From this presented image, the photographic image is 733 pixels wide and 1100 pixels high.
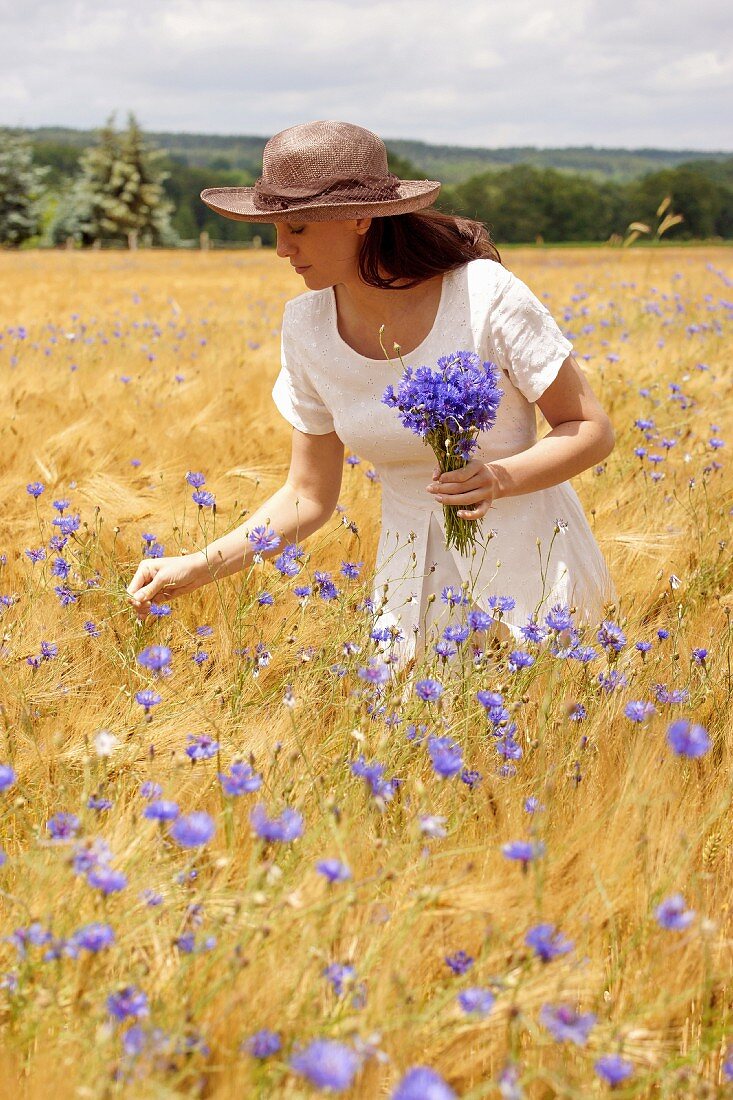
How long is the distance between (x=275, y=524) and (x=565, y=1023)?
5.10 ft

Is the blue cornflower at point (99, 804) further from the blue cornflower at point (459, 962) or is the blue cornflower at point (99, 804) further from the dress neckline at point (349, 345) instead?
the dress neckline at point (349, 345)

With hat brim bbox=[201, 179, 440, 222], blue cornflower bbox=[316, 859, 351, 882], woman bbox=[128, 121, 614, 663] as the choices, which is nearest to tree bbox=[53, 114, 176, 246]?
woman bbox=[128, 121, 614, 663]

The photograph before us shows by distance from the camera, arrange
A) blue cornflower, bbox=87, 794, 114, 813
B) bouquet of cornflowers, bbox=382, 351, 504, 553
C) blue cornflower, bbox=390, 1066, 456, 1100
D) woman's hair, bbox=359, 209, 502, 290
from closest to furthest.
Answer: blue cornflower, bbox=390, 1066, 456, 1100, blue cornflower, bbox=87, 794, 114, 813, bouquet of cornflowers, bbox=382, 351, 504, 553, woman's hair, bbox=359, 209, 502, 290

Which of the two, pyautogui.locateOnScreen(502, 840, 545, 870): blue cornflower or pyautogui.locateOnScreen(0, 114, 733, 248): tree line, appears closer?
pyautogui.locateOnScreen(502, 840, 545, 870): blue cornflower

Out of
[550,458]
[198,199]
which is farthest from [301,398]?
[198,199]

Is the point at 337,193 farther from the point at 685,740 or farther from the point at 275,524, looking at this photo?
the point at 685,740

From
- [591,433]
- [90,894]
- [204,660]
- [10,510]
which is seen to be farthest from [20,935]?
[10,510]

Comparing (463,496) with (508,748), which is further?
(463,496)

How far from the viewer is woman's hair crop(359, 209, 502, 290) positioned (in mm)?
2203

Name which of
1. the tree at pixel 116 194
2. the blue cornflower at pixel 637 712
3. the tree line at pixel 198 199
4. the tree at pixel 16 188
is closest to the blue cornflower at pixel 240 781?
the blue cornflower at pixel 637 712

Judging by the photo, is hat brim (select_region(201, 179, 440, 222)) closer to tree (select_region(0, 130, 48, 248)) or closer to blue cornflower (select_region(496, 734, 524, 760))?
blue cornflower (select_region(496, 734, 524, 760))

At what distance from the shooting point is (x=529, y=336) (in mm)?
2227

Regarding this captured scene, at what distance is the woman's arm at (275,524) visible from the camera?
6.82ft

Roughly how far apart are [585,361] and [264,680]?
3.54m
